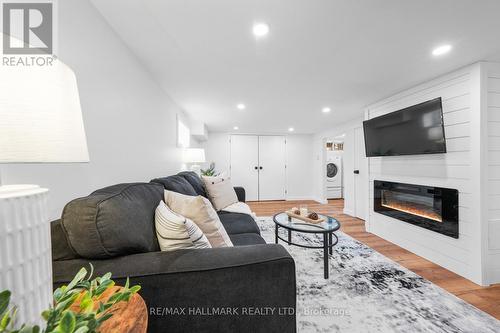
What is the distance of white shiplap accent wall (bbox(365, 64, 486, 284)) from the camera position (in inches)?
77.4

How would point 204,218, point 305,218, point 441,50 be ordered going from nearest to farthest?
point 204,218
point 441,50
point 305,218

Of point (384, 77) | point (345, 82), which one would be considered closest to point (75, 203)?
point (345, 82)

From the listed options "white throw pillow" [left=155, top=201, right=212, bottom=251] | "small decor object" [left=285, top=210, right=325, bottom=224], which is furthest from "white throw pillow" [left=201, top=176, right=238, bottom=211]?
"white throw pillow" [left=155, top=201, right=212, bottom=251]

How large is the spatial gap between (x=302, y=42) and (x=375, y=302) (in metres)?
2.14

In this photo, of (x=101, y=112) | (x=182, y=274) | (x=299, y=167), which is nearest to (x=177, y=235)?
(x=182, y=274)

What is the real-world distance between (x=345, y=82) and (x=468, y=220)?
1.90m

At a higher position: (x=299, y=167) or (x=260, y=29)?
(x=260, y=29)

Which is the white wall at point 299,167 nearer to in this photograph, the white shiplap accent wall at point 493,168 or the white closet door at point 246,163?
the white closet door at point 246,163

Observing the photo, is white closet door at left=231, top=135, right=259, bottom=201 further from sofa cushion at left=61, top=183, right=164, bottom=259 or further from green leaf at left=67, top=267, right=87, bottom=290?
green leaf at left=67, top=267, right=87, bottom=290

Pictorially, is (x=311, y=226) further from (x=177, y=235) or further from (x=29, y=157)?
(x=29, y=157)

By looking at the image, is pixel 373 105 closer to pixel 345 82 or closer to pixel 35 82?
pixel 345 82

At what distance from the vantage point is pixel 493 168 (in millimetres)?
1973

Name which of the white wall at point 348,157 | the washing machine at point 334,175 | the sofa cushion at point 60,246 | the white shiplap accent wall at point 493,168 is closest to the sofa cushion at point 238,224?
the sofa cushion at point 60,246

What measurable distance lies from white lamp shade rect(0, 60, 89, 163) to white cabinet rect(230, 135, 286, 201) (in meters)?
5.58
